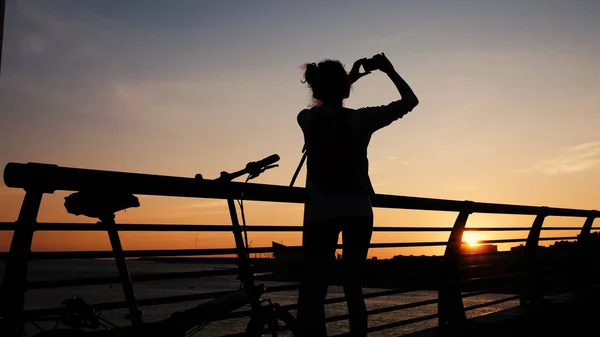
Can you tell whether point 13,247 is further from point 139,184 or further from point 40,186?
point 139,184

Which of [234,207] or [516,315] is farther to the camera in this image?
[516,315]

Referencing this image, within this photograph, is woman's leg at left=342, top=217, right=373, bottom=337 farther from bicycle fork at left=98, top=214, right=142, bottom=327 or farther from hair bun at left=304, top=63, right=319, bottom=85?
bicycle fork at left=98, top=214, right=142, bottom=327

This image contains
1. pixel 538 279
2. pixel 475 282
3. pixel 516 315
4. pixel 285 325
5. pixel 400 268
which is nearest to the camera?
pixel 285 325

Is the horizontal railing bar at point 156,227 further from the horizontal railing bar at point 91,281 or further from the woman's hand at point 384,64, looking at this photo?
the woman's hand at point 384,64

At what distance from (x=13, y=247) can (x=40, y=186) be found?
0.29 m

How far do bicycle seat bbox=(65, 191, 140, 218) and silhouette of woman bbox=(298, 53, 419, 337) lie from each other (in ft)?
3.52

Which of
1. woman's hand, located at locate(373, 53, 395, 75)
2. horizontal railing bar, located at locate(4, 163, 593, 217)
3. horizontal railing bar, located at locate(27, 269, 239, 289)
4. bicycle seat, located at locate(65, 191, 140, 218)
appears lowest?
horizontal railing bar, located at locate(27, 269, 239, 289)

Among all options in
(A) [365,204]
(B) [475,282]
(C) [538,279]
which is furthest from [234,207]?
(C) [538,279]

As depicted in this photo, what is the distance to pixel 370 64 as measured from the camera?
3.83 m

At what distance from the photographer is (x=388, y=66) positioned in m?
3.80

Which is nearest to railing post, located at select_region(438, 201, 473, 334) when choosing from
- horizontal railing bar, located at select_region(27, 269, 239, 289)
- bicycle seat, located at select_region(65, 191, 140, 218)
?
horizontal railing bar, located at select_region(27, 269, 239, 289)

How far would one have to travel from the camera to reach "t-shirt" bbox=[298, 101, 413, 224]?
3346mm

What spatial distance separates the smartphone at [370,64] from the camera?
12.5 feet

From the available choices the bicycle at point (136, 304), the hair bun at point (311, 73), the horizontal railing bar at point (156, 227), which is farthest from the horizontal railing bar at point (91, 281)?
the hair bun at point (311, 73)
